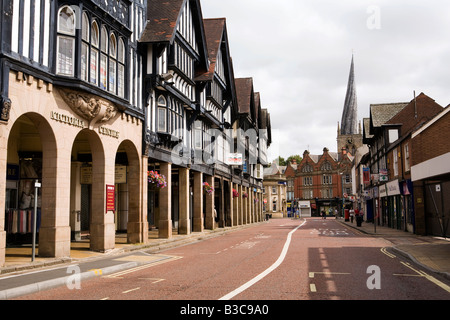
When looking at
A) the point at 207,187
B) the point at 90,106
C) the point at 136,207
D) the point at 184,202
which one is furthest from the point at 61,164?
the point at 207,187

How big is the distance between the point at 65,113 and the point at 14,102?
2.63 metres

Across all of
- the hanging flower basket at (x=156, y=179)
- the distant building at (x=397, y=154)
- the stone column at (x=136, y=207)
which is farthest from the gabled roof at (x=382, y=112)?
the stone column at (x=136, y=207)

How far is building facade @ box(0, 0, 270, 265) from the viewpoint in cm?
1426

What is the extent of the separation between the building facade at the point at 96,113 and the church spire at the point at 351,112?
344 ft

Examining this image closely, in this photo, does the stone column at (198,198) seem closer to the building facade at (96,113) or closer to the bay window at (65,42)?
the building facade at (96,113)

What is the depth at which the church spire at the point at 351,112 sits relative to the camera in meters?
131

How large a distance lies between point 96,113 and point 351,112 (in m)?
123

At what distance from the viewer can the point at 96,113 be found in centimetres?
1706

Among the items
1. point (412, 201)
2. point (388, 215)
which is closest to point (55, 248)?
point (412, 201)

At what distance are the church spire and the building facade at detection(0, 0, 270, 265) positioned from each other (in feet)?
344

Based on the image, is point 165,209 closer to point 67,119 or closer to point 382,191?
point 67,119

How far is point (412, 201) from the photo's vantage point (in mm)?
29625

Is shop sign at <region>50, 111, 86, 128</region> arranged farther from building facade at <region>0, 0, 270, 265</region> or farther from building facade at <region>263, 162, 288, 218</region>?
building facade at <region>263, 162, 288, 218</region>
